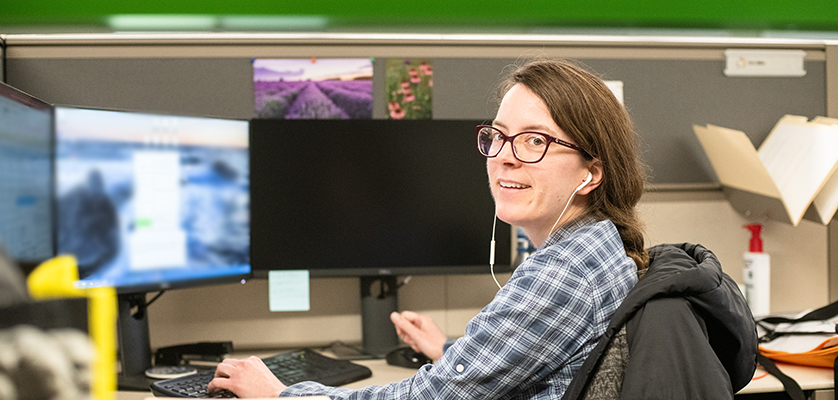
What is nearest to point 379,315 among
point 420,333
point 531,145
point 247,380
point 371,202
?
point 420,333

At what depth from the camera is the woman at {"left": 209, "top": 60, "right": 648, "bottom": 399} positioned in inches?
30.9

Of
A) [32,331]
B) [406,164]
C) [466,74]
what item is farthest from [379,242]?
[32,331]

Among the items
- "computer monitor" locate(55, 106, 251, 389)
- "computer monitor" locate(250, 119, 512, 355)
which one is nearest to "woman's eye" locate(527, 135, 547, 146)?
"computer monitor" locate(250, 119, 512, 355)

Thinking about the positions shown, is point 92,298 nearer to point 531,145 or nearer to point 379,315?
point 531,145

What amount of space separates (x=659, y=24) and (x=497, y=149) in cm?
74

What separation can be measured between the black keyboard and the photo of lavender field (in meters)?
0.58

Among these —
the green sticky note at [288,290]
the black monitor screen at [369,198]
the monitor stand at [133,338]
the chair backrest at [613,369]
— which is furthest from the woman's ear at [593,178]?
the monitor stand at [133,338]

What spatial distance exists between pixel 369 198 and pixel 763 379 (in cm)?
89

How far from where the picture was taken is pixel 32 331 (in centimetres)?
23

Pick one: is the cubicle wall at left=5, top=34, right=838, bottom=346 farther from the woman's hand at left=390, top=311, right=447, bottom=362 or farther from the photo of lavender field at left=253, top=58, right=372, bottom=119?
the woman's hand at left=390, top=311, right=447, bottom=362

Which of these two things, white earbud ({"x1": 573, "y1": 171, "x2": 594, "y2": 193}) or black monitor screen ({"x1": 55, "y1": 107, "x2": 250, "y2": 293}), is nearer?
white earbud ({"x1": 573, "y1": 171, "x2": 594, "y2": 193})

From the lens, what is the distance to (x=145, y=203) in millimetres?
1207

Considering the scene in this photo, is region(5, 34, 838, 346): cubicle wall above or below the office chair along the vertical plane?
above

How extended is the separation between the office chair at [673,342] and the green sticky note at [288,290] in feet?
2.66
